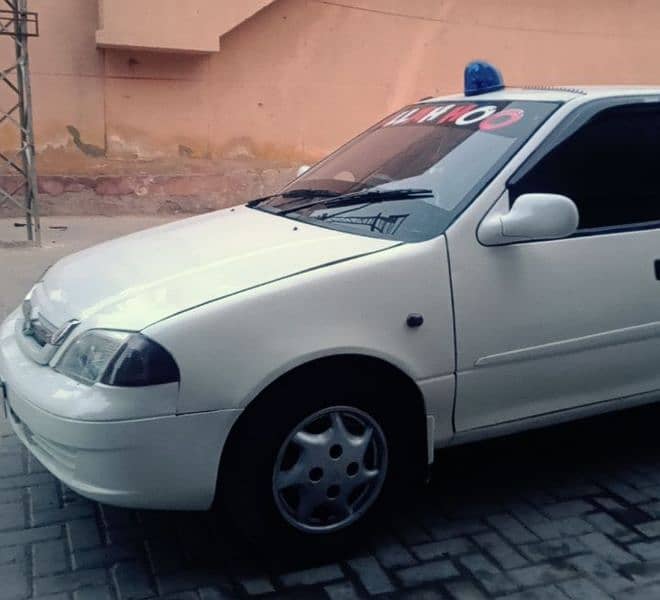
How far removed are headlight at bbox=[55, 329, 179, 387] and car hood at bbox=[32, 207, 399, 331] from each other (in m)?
0.06

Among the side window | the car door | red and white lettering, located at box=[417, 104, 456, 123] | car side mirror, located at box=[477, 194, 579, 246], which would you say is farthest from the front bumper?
red and white lettering, located at box=[417, 104, 456, 123]

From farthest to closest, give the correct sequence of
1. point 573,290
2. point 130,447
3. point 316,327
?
point 573,290 → point 316,327 → point 130,447

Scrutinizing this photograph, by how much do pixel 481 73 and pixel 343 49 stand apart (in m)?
8.72

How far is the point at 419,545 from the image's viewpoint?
3.41 metres

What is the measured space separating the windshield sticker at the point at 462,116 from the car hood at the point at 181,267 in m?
0.86

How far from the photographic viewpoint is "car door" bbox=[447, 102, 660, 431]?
11.1 ft

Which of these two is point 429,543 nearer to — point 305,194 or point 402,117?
point 305,194

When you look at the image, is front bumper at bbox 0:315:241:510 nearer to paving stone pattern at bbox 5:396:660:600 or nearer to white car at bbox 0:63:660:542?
white car at bbox 0:63:660:542

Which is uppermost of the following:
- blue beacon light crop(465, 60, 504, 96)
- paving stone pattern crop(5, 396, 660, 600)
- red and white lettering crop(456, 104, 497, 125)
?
blue beacon light crop(465, 60, 504, 96)

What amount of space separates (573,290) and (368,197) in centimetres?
92

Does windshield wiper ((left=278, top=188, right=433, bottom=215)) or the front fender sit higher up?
windshield wiper ((left=278, top=188, right=433, bottom=215))

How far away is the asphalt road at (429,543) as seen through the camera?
3117 millimetres

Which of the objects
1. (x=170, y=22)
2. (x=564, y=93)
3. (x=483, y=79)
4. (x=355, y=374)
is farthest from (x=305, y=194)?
(x=170, y=22)

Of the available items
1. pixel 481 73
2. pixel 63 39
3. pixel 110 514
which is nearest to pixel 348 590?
pixel 110 514
